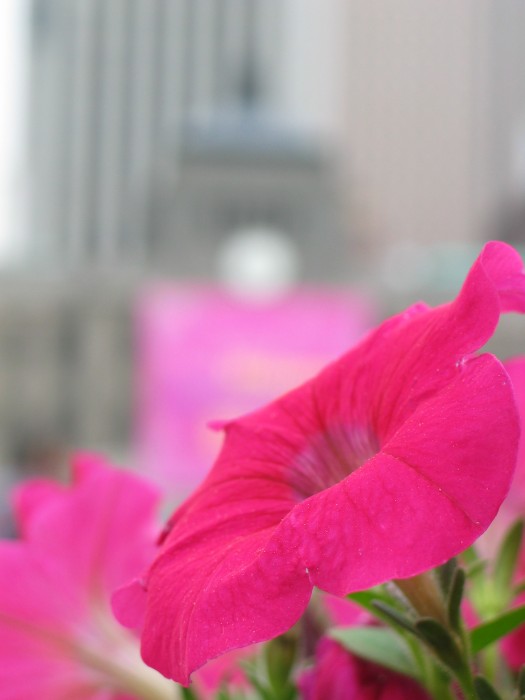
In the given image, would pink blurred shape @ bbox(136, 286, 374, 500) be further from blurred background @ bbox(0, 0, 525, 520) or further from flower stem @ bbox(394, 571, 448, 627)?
flower stem @ bbox(394, 571, 448, 627)

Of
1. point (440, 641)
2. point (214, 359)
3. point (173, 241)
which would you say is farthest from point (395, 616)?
point (173, 241)

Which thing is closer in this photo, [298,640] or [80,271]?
[298,640]

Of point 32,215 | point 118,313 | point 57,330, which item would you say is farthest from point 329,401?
point 32,215

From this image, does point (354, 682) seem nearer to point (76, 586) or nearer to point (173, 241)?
point (76, 586)

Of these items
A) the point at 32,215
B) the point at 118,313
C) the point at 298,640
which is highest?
the point at 298,640

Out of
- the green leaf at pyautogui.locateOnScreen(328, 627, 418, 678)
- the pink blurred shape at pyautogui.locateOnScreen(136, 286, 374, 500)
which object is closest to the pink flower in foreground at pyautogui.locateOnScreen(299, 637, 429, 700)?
the green leaf at pyautogui.locateOnScreen(328, 627, 418, 678)

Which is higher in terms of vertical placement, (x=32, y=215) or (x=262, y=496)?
(x=262, y=496)

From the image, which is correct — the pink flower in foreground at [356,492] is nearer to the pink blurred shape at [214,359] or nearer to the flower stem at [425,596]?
the flower stem at [425,596]

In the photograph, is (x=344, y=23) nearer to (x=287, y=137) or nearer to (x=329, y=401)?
(x=287, y=137)

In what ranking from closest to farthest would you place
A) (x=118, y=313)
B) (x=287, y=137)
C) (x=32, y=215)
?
(x=287, y=137)
(x=118, y=313)
(x=32, y=215)
